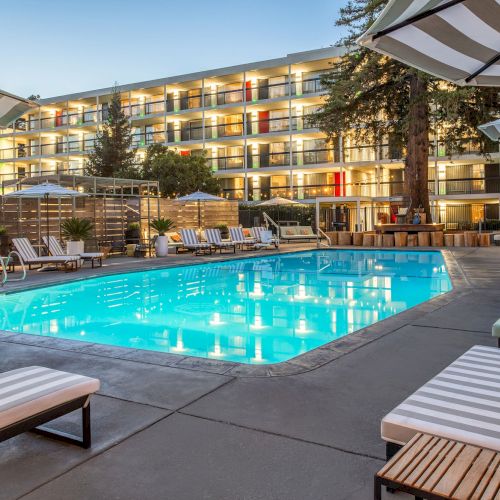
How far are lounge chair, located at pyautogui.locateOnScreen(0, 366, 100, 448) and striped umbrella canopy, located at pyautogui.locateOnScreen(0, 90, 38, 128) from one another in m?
2.88

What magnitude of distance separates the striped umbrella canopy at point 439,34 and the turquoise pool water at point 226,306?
311 cm

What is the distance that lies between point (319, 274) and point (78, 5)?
29.6m

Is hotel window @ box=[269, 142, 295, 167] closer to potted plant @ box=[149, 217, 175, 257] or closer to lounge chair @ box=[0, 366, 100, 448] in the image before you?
potted plant @ box=[149, 217, 175, 257]

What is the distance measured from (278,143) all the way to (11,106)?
30443 millimetres

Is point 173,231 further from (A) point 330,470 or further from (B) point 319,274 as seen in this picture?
(A) point 330,470

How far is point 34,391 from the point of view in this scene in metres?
2.46

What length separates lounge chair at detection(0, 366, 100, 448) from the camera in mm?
2285

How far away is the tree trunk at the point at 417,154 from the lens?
66.7ft

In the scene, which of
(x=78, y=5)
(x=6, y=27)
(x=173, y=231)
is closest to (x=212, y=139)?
(x=78, y=5)

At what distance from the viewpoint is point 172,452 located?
2543mm

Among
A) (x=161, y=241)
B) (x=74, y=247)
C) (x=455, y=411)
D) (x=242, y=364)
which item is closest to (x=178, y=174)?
(x=161, y=241)

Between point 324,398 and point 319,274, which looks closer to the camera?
point 324,398

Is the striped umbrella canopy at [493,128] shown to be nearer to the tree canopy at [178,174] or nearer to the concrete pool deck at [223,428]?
the concrete pool deck at [223,428]

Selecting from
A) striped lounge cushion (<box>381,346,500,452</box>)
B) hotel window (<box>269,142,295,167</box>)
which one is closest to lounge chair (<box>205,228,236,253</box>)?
striped lounge cushion (<box>381,346,500,452</box>)
